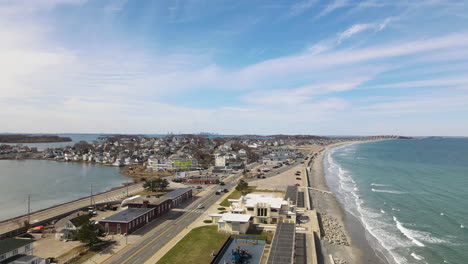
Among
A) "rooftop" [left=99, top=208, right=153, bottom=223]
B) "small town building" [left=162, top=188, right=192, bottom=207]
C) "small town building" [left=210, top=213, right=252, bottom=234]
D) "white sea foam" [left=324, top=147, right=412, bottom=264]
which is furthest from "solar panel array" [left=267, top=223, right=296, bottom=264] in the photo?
"small town building" [left=162, top=188, right=192, bottom=207]

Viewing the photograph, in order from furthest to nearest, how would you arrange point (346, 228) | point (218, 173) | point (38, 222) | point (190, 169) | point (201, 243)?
point (190, 169)
point (218, 173)
point (346, 228)
point (38, 222)
point (201, 243)

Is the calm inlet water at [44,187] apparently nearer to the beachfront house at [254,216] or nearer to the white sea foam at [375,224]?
the beachfront house at [254,216]

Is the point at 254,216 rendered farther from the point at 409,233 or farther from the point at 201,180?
the point at 201,180

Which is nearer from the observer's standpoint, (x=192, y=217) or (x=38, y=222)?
(x=38, y=222)

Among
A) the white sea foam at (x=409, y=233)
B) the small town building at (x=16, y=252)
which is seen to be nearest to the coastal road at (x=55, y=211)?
the small town building at (x=16, y=252)

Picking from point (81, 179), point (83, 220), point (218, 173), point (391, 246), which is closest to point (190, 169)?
point (218, 173)

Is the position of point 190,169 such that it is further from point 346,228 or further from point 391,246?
point 391,246
